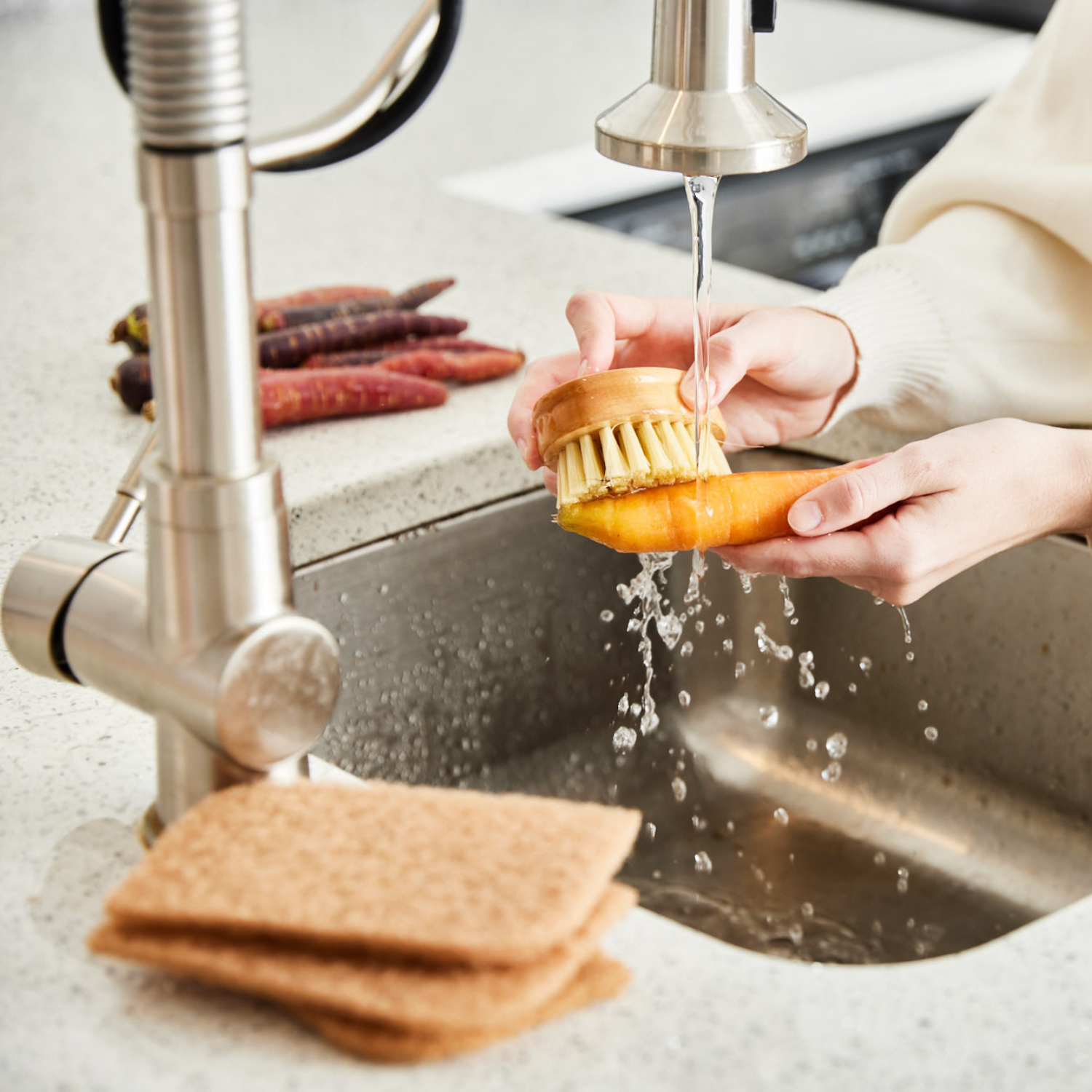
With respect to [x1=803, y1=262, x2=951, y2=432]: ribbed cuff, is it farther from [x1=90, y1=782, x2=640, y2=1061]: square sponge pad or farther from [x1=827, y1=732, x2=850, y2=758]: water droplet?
[x1=90, y1=782, x2=640, y2=1061]: square sponge pad

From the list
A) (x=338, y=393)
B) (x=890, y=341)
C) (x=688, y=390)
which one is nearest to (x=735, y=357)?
(x=688, y=390)

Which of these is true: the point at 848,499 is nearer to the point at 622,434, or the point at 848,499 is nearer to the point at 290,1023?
the point at 622,434

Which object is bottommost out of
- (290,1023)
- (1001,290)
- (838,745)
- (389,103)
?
(838,745)

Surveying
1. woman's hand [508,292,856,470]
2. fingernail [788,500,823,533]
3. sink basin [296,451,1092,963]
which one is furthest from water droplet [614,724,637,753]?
fingernail [788,500,823,533]

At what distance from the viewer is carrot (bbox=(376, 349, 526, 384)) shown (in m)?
1.04

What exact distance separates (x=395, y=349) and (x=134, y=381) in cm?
20

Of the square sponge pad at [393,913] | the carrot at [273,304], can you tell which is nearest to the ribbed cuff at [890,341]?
the carrot at [273,304]

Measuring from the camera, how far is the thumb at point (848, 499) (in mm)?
791

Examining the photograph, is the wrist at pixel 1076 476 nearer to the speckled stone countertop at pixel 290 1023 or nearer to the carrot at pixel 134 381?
the speckled stone countertop at pixel 290 1023

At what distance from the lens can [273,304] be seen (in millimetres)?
1088

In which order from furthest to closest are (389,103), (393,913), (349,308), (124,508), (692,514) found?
(349,308) < (692,514) < (124,508) < (389,103) < (393,913)

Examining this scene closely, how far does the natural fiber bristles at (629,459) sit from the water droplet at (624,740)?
349 millimetres

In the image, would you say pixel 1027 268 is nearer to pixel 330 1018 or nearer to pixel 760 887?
pixel 760 887

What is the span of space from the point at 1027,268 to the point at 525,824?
728mm
